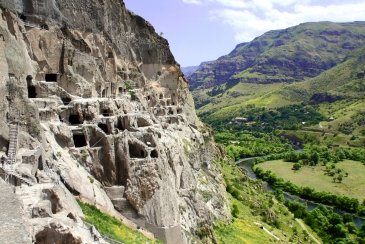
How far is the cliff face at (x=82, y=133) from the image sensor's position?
118 feet

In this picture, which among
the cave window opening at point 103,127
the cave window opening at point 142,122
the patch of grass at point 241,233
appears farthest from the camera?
the patch of grass at point 241,233

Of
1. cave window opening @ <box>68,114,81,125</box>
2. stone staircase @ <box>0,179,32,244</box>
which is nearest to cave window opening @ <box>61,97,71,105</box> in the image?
cave window opening @ <box>68,114,81,125</box>

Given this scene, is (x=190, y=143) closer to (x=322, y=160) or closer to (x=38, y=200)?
(x=38, y=200)

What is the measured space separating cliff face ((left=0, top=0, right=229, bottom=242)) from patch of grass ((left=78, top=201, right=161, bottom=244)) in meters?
Answer: 1.62

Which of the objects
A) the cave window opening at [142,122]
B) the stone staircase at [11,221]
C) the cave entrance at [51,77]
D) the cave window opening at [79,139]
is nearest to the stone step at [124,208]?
the cave window opening at [79,139]

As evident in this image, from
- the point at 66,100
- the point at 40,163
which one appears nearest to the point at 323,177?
the point at 66,100

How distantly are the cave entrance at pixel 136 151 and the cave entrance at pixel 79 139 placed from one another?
4.93m

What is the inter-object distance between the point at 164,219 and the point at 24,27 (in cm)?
2854

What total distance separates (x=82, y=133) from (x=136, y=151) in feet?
19.4

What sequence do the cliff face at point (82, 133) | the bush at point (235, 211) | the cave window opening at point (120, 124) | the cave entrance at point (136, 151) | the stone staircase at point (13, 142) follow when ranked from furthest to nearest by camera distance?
the bush at point (235, 211)
the cave window opening at point (120, 124)
the cave entrance at point (136, 151)
the cliff face at point (82, 133)
the stone staircase at point (13, 142)

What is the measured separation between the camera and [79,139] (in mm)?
47531

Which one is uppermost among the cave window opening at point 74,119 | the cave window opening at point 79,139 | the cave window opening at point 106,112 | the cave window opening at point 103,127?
the cave window opening at point 106,112

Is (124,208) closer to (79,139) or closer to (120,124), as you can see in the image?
(79,139)

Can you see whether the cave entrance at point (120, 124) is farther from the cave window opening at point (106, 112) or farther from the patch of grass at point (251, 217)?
the patch of grass at point (251, 217)
